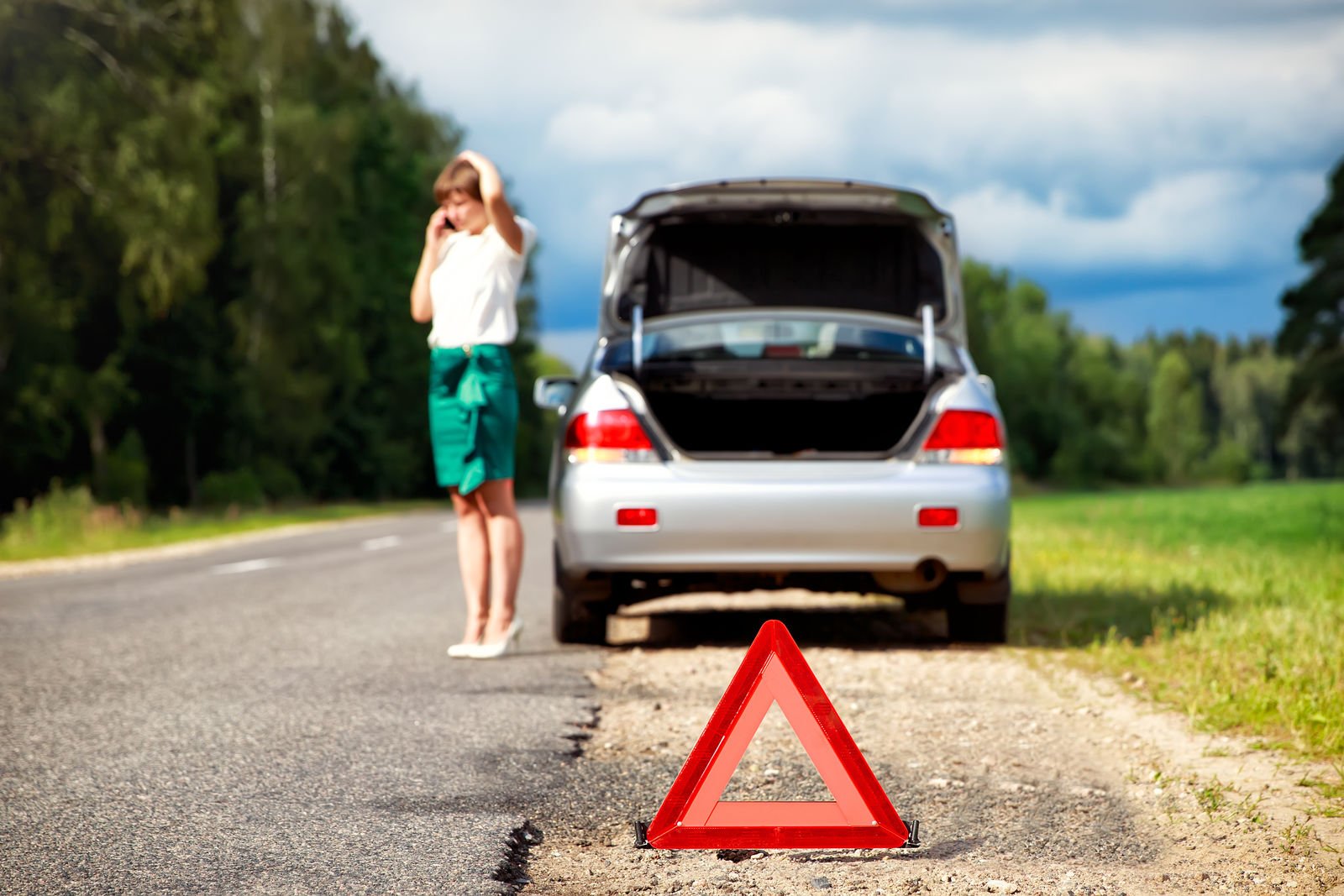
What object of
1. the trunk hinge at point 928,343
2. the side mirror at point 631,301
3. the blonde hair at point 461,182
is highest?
the blonde hair at point 461,182

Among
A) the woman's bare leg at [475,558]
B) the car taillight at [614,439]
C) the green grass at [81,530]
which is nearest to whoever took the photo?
the car taillight at [614,439]

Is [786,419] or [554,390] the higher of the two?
[554,390]

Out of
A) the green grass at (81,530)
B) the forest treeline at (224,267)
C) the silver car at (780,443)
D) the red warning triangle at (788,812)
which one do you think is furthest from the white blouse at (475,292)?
the forest treeline at (224,267)

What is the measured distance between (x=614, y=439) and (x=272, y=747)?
2.12m

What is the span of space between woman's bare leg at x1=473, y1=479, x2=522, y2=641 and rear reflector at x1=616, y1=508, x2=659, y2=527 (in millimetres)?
761

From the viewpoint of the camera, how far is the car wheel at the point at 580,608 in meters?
6.45

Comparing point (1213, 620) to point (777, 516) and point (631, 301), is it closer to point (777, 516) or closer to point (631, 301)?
point (777, 516)

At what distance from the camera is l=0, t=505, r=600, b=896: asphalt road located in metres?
3.27

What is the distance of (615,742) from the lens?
15.3ft

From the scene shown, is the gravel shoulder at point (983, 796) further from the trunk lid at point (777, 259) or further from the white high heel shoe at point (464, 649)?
the trunk lid at point (777, 259)

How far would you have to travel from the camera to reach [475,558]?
22.0ft

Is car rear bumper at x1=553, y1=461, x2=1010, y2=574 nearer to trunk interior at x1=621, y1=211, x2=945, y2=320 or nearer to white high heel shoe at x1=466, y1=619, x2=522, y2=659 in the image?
white high heel shoe at x1=466, y1=619, x2=522, y2=659

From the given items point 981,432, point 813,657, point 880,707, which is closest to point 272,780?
point 880,707

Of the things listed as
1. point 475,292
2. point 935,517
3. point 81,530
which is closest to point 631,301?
point 475,292
